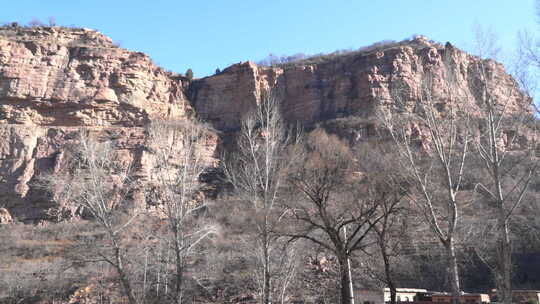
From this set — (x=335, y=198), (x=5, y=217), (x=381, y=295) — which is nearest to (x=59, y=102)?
(x=5, y=217)

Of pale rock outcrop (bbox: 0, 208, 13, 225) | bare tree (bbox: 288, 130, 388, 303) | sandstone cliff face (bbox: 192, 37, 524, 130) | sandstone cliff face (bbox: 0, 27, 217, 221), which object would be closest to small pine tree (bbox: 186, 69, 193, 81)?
sandstone cliff face (bbox: 192, 37, 524, 130)

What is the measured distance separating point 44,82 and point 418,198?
5458 cm

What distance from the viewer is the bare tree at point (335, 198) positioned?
1902cm

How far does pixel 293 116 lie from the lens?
233 feet

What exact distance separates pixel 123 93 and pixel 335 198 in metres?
47.6

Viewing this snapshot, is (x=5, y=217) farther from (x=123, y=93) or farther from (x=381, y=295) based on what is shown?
(x=381, y=295)

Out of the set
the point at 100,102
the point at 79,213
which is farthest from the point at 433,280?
the point at 100,102

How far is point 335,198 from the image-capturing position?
22516 mm

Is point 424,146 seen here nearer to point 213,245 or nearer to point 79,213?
point 213,245

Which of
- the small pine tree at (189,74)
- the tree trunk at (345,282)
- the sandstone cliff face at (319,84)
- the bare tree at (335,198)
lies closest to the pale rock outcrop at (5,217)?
the sandstone cliff face at (319,84)

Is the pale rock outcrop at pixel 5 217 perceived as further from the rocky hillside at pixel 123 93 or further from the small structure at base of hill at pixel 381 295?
the small structure at base of hill at pixel 381 295

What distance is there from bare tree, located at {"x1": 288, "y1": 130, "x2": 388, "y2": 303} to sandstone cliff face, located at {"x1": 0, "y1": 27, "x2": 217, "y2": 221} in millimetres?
37977

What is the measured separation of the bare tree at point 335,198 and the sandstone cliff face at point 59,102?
125 feet

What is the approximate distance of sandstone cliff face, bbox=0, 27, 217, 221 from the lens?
5441cm
